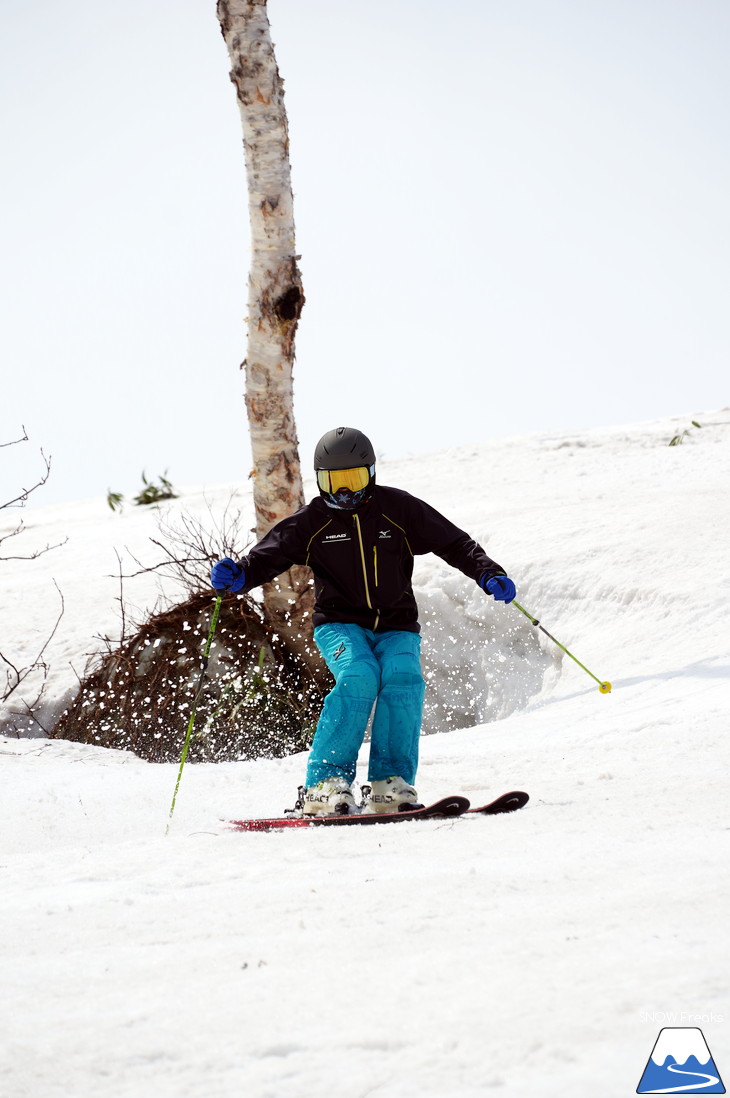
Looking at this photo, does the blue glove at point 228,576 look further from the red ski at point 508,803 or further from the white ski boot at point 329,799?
the red ski at point 508,803

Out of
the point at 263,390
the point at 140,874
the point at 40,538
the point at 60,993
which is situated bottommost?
the point at 40,538

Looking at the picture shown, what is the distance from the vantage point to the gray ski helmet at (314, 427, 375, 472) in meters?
4.05

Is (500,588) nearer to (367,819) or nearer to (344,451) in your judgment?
(344,451)

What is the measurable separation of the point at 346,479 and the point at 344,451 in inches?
4.6

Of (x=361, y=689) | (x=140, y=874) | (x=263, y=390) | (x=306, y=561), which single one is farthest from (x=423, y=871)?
(x=263, y=390)

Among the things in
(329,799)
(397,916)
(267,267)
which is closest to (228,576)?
(329,799)

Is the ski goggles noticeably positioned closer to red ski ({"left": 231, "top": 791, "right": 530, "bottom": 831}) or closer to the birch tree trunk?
red ski ({"left": 231, "top": 791, "right": 530, "bottom": 831})

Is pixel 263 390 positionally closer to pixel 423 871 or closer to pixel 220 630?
pixel 220 630

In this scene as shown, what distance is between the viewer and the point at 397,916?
2.14 meters

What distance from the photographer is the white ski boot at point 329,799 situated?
3.58 metres

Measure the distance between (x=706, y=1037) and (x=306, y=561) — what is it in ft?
9.45

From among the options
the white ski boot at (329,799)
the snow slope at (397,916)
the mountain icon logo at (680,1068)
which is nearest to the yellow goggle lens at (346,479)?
the white ski boot at (329,799)

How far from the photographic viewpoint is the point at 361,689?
12.3ft

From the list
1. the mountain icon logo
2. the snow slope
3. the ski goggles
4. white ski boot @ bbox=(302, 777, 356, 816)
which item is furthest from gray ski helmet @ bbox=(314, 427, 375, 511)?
the mountain icon logo
